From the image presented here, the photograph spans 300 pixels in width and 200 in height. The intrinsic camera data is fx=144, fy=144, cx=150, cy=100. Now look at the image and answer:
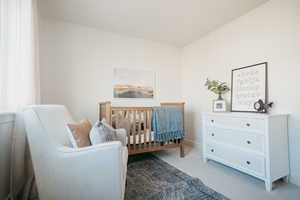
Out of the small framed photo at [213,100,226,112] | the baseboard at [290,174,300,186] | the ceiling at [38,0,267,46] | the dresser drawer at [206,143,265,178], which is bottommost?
the baseboard at [290,174,300,186]

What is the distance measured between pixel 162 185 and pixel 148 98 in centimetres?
189

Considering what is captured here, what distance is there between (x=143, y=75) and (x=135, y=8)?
134 cm

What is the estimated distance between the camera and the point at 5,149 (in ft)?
4.07

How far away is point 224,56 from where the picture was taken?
8.87 feet

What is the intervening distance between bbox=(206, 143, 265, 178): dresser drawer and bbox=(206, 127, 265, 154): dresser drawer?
79mm

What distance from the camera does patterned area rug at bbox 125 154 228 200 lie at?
1525mm

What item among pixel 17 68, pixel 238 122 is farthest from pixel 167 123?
pixel 17 68

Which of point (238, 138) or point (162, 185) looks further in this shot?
point (238, 138)

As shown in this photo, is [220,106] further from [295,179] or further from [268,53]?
[295,179]

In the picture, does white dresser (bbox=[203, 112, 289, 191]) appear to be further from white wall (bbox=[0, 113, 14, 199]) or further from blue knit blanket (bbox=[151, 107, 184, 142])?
white wall (bbox=[0, 113, 14, 199])

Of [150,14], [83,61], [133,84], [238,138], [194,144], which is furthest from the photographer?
[194,144]

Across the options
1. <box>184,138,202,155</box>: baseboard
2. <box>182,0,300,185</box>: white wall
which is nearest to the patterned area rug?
<box>184,138,202,155</box>: baseboard

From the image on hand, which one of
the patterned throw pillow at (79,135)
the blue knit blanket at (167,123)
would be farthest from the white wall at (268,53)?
the patterned throw pillow at (79,135)

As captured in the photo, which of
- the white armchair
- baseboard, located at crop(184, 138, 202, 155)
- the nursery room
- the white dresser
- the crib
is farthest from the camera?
baseboard, located at crop(184, 138, 202, 155)
